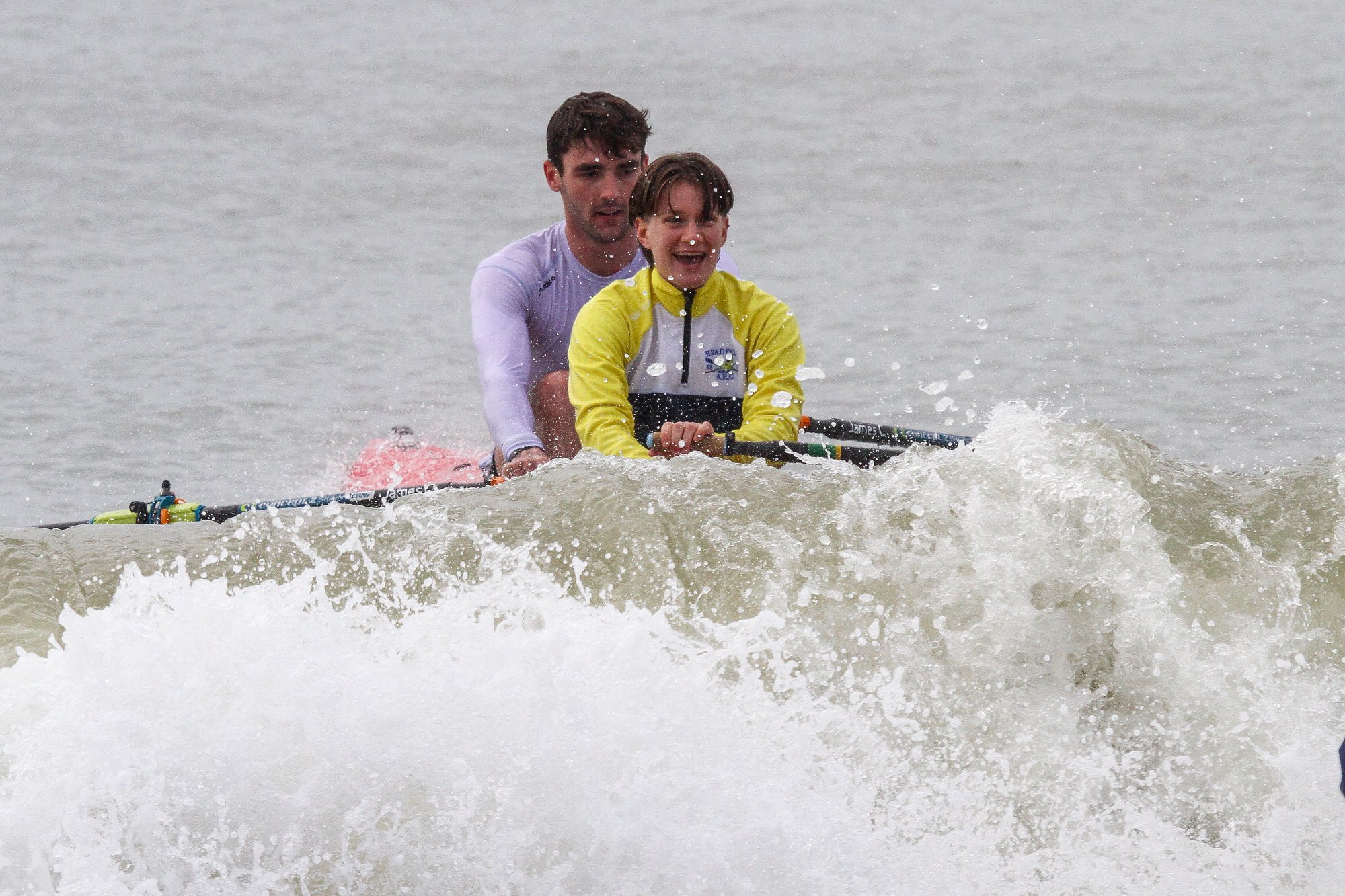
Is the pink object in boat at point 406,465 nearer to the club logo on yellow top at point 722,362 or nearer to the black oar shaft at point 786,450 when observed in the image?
the club logo on yellow top at point 722,362

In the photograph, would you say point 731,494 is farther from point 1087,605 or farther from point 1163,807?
point 1163,807

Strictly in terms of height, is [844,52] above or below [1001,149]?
above

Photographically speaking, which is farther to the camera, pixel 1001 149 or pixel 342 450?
pixel 1001 149

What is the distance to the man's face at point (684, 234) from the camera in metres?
3.72

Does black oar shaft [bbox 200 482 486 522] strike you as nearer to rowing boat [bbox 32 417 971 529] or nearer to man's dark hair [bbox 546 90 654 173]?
rowing boat [bbox 32 417 971 529]

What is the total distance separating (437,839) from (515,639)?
0.37m

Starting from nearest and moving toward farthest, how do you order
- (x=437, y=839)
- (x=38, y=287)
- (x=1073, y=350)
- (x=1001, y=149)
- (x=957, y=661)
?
(x=437, y=839) → (x=957, y=661) → (x=1073, y=350) → (x=38, y=287) → (x=1001, y=149)

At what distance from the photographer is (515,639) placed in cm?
295

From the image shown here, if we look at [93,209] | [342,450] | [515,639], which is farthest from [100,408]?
[515,639]

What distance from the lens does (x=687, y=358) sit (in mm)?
3943

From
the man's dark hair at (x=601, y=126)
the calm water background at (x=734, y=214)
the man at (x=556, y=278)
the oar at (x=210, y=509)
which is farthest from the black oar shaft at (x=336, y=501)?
the calm water background at (x=734, y=214)

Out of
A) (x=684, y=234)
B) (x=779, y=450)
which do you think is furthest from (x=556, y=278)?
(x=779, y=450)

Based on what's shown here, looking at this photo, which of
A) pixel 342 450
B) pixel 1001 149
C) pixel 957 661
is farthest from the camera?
pixel 1001 149

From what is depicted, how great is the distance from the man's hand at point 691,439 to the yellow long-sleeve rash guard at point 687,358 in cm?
17
